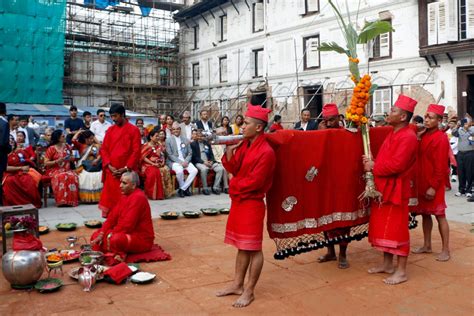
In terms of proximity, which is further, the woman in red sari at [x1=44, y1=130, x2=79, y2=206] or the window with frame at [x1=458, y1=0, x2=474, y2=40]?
the window with frame at [x1=458, y1=0, x2=474, y2=40]

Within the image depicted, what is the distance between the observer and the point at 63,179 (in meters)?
8.72

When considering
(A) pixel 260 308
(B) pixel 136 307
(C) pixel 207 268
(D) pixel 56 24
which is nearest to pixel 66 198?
(C) pixel 207 268

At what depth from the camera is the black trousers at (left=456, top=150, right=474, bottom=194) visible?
9.89 metres

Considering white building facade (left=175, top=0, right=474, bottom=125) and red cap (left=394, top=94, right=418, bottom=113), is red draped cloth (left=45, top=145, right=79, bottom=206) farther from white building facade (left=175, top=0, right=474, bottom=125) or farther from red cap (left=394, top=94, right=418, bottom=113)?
white building facade (left=175, top=0, right=474, bottom=125)

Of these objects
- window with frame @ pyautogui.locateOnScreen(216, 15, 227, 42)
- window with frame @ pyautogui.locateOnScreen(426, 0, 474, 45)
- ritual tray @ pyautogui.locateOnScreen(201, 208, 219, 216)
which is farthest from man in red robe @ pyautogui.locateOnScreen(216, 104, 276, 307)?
window with frame @ pyautogui.locateOnScreen(216, 15, 227, 42)

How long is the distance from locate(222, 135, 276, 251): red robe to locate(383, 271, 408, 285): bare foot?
142 cm

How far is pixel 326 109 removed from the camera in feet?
16.7

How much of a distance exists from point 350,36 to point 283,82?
18.5 meters

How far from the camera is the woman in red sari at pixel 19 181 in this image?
7875 mm

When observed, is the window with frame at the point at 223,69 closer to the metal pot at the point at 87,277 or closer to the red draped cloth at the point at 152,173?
the red draped cloth at the point at 152,173

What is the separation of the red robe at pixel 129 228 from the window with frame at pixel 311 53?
57.6 ft

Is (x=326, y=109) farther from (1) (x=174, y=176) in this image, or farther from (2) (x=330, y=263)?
(1) (x=174, y=176)

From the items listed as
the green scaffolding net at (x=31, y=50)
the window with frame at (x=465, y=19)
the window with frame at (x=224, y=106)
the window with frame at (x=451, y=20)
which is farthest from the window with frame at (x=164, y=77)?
the window with frame at (x=465, y=19)

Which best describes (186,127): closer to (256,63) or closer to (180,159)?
(180,159)
